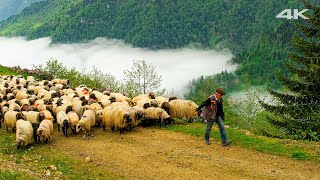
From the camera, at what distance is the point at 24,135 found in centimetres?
2025

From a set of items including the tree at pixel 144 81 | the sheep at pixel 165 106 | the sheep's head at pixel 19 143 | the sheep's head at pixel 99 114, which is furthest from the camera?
the tree at pixel 144 81

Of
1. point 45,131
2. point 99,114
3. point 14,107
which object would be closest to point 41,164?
point 45,131

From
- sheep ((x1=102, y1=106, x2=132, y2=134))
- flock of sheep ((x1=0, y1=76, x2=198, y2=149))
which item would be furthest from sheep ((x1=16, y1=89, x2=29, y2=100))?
sheep ((x1=102, y1=106, x2=132, y2=134))

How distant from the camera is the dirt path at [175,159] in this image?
16172 millimetres

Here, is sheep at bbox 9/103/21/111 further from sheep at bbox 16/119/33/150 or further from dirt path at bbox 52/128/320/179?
dirt path at bbox 52/128/320/179

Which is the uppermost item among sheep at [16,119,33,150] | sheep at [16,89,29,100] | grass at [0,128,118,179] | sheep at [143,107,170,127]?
sheep at [16,89,29,100]

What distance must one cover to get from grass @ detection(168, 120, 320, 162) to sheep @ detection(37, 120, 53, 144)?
691 cm

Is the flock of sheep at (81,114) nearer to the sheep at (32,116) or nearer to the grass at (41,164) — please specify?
the sheep at (32,116)

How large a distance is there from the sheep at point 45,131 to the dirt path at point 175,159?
532 mm

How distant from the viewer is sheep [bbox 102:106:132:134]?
73.3 feet

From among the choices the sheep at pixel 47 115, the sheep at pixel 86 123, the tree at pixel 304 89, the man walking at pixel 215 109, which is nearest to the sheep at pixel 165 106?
the sheep at pixel 86 123

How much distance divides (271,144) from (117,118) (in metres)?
8.39

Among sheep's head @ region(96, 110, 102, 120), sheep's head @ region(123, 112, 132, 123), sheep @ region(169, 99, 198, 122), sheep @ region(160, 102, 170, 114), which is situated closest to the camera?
sheep's head @ region(123, 112, 132, 123)

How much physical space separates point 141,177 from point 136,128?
7.31 metres
